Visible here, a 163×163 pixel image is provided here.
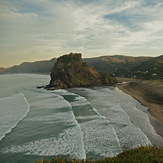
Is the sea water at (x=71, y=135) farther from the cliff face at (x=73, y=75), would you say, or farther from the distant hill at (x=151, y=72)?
the distant hill at (x=151, y=72)

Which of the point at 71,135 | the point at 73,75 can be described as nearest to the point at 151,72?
the point at 73,75

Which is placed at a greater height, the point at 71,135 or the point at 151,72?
the point at 151,72

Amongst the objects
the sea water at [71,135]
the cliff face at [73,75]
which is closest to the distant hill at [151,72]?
the cliff face at [73,75]

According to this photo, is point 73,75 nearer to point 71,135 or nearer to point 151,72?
point 71,135

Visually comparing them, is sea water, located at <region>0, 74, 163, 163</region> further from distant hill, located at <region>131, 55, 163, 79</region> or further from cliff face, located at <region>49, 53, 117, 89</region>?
distant hill, located at <region>131, 55, 163, 79</region>

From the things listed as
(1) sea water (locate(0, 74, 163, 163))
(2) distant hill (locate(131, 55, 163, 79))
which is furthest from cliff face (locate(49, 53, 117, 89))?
(1) sea water (locate(0, 74, 163, 163))

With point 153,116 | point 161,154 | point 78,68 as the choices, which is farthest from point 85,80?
point 161,154

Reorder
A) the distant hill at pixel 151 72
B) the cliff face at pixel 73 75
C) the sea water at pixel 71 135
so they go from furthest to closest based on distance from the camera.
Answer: the distant hill at pixel 151 72 → the cliff face at pixel 73 75 → the sea water at pixel 71 135

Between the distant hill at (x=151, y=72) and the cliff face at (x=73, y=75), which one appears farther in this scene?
→ the distant hill at (x=151, y=72)

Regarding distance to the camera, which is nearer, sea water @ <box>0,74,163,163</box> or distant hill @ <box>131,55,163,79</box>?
sea water @ <box>0,74,163,163</box>
